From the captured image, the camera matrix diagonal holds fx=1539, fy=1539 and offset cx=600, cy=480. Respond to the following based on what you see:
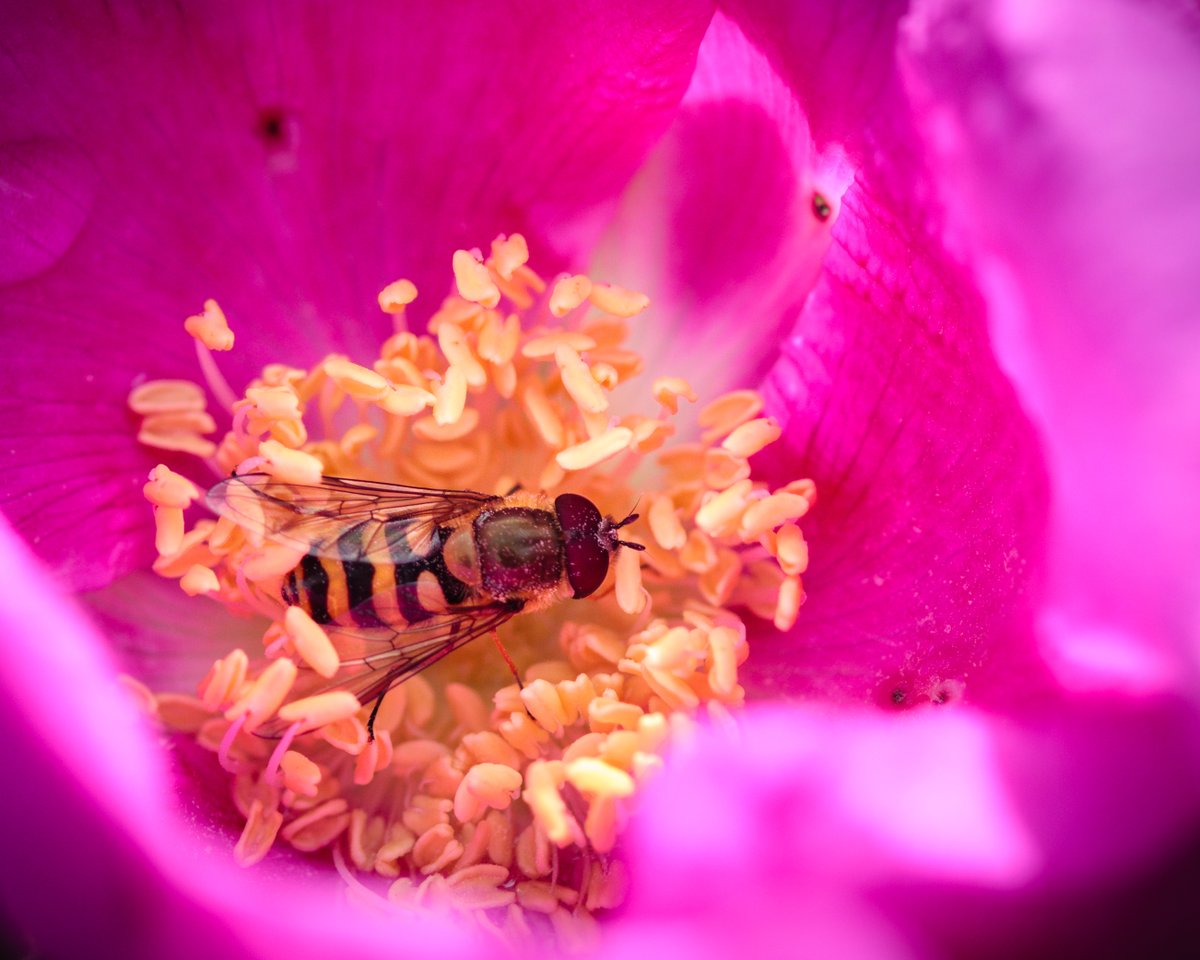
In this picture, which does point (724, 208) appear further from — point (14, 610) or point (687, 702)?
point (14, 610)

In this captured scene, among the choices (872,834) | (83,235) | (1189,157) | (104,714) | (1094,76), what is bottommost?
(872,834)

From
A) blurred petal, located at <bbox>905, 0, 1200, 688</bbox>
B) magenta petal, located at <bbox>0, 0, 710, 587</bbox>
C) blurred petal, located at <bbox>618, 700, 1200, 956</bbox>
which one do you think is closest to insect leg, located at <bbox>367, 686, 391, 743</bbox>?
magenta petal, located at <bbox>0, 0, 710, 587</bbox>

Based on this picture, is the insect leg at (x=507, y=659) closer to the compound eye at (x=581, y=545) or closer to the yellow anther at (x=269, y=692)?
the compound eye at (x=581, y=545)

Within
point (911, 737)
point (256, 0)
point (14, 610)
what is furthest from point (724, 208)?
point (14, 610)

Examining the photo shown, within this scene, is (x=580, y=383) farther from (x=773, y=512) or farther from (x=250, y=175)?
(x=250, y=175)

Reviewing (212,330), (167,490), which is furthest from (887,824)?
(212,330)

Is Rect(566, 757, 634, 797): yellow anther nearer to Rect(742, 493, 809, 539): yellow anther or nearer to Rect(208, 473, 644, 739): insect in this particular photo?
Rect(208, 473, 644, 739): insect

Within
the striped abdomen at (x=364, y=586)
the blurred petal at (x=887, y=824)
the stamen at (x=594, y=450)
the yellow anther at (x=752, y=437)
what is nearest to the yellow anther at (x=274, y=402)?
the striped abdomen at (x=364, y=586)
